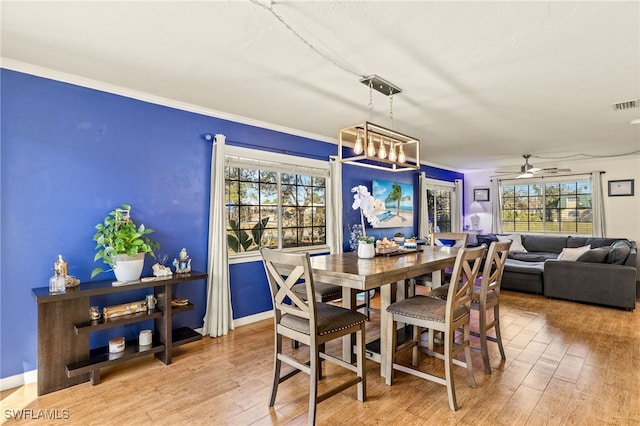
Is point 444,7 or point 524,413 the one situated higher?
point 444,7

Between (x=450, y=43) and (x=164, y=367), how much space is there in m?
3.28

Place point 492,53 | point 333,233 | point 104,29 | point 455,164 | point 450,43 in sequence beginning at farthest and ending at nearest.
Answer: point 455,164 < point 333,233 < point 492,53 < point 450,43 < point 104,29

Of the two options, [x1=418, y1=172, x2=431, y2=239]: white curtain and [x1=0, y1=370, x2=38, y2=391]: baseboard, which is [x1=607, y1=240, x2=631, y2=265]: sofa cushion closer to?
[x1=418, y1=172, x2=431, y2=239]: white curtain

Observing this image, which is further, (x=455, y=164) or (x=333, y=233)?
(x=455, y=164)

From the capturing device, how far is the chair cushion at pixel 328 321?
2033 mm

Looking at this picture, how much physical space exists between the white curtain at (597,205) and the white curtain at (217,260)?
727 centimetres

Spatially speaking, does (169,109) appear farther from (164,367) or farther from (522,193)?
(522,193)

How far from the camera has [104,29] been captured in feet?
6.58

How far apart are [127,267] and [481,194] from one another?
7920mm

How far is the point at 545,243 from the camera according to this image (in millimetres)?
6637

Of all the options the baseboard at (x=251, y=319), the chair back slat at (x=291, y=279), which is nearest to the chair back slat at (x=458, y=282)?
the chair back slat at (x=291, y=279)

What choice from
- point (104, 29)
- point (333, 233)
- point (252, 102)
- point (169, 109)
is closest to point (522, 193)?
point (333, 233)

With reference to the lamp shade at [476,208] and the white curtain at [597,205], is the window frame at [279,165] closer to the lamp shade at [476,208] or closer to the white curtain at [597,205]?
the lamp shade at [476,208]

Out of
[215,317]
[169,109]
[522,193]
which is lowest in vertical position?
[215,317]
